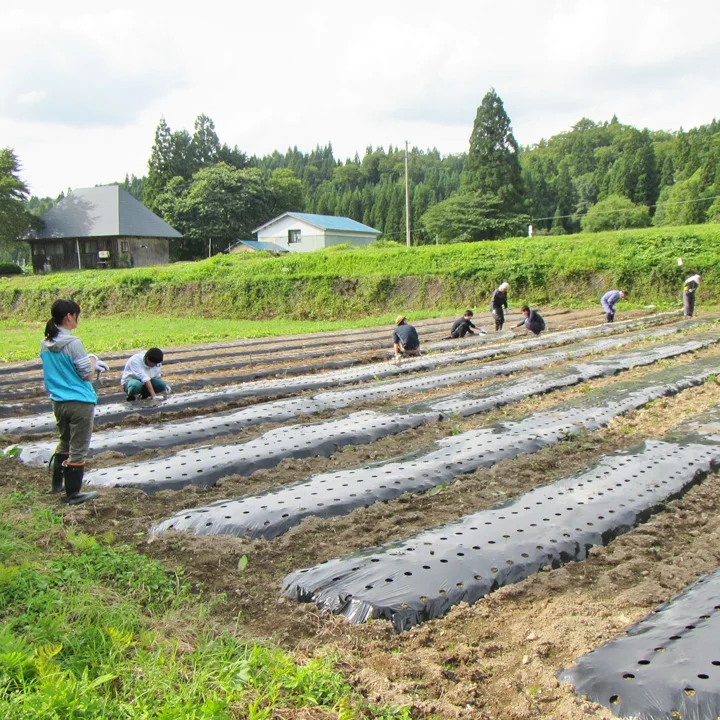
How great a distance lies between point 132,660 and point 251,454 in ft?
10.4

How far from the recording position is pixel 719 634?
8.32 ft

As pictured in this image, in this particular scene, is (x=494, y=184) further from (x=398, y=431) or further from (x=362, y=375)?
(x=398, y=431)

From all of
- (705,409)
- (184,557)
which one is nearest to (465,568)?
(184,557)

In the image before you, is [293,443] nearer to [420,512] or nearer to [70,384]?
[420,512]

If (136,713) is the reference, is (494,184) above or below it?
above

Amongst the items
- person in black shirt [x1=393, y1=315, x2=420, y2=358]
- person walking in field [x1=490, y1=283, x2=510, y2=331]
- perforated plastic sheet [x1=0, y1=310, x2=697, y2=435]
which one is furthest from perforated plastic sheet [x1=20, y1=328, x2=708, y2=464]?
person walking in field [x1=490, y1=283, x2=510, y2=331]

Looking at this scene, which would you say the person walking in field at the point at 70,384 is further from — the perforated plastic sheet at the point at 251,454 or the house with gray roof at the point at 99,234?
the house with gray roof at the point at 99,234

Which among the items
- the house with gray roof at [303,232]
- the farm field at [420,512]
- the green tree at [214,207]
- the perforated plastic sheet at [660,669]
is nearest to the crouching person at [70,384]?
the farm field at [420,512]

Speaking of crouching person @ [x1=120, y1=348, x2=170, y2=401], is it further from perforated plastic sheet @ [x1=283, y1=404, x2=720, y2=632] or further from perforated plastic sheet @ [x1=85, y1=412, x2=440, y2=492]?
perforated plastic sheet @ [x1=283, y1=404, x2=720, y2=632]

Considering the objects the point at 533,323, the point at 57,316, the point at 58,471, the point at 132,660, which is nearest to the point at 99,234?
the point at 533,323

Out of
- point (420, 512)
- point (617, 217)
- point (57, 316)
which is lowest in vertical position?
point (420, 512)

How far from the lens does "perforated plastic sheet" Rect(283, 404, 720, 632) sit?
9.98ft

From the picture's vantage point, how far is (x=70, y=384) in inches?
173

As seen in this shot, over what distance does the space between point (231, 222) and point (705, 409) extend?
4600cm
